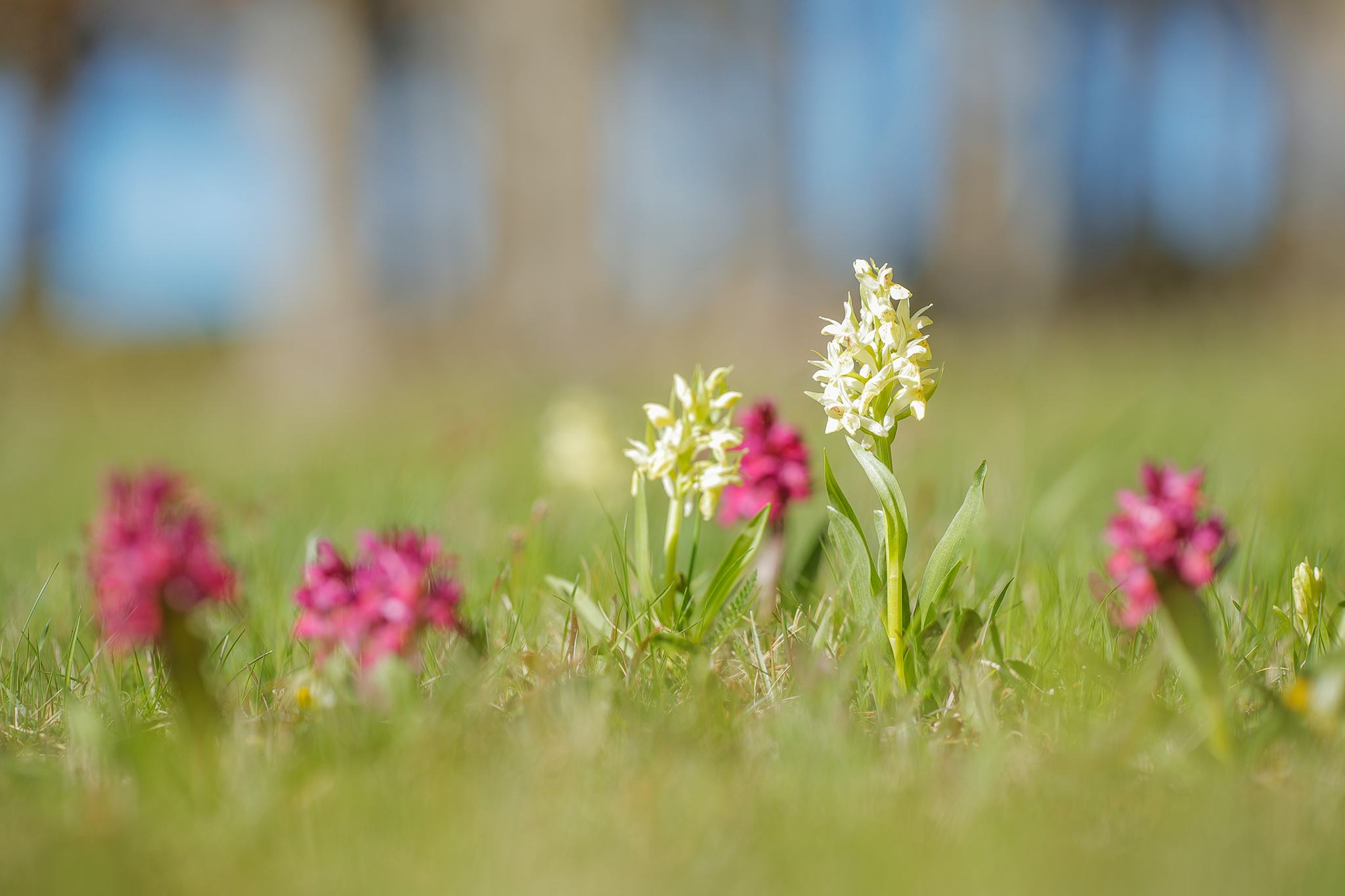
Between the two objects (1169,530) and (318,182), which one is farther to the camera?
(318,182)

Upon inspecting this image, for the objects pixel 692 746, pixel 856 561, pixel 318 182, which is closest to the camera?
pixel 692 746

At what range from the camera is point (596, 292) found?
9914 millimetres

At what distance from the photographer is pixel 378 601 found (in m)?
1.42

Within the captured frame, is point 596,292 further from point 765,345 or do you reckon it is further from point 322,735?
point 322,735

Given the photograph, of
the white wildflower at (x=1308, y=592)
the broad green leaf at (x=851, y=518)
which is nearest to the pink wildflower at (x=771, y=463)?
the broad green leaf at (x=851, y=518)

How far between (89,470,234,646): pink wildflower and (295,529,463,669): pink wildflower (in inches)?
4.9

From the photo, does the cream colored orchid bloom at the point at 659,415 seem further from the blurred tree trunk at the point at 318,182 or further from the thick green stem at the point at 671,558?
the blurred tree trunk at the point at 318,182

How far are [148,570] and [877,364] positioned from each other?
990 mm

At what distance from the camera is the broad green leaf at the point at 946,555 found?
1.55m

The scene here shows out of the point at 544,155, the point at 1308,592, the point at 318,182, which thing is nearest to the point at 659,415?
the point at 1308,592

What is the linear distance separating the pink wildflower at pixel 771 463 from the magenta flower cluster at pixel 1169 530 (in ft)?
1.80

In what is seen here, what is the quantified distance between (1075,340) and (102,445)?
7118 millimetres

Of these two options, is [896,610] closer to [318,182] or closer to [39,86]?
[318,182]

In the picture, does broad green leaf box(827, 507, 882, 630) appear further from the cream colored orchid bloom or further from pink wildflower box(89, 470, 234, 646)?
pink wildflower box(89, 470, 234, 646)
